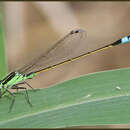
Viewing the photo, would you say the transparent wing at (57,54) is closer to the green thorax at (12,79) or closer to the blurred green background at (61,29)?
the green thorax at (12,79)

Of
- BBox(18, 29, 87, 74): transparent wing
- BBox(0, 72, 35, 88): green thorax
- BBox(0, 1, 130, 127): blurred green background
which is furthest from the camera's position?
BBox(0, 1, 130, 127): blurred green background

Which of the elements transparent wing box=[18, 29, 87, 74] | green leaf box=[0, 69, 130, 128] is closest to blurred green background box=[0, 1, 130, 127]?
transparent wing box=[18, 29, 87, 74]

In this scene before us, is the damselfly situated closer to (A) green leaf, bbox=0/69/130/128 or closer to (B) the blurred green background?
(A) green leaf, bbox=0/69/130/128

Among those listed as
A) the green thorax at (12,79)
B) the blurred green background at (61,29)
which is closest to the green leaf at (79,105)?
the green thorax at (12,79)

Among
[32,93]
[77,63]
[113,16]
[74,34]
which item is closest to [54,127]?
[32,93]

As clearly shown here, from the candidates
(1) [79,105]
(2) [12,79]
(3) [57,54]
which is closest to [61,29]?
(3) [57,54]

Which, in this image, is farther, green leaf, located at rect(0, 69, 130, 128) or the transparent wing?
the transparent wing

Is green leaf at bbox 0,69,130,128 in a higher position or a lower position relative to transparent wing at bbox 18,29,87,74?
lower
